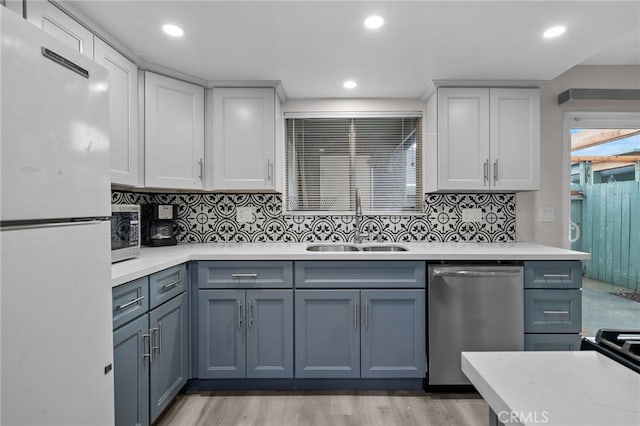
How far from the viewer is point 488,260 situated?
2.29 m

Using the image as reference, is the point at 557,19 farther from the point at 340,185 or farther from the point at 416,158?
the point at 340,185

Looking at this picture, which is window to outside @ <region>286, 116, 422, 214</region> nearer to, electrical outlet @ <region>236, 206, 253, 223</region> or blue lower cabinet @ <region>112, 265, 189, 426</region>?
electrical outlet @ <region>236, 206, 253, 223</region>

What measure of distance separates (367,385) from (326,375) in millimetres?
292

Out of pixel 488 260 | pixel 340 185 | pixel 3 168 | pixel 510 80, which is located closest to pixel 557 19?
pixel 510 80

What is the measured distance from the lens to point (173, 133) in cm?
249

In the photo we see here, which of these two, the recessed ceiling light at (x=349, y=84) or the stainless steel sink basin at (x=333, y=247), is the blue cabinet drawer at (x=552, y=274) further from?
the recessed ceiling light at (x=349, y=84)

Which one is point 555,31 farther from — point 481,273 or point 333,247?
point 333,247

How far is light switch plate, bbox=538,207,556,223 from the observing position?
295 cm

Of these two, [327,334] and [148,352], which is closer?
[148,352]

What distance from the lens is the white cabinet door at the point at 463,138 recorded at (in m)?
2.65

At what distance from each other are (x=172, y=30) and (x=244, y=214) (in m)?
1.49

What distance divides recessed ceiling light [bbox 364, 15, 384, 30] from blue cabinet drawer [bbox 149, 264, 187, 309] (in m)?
1.73

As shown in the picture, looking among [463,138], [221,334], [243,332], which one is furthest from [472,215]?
[221,334]

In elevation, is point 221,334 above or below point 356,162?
below
